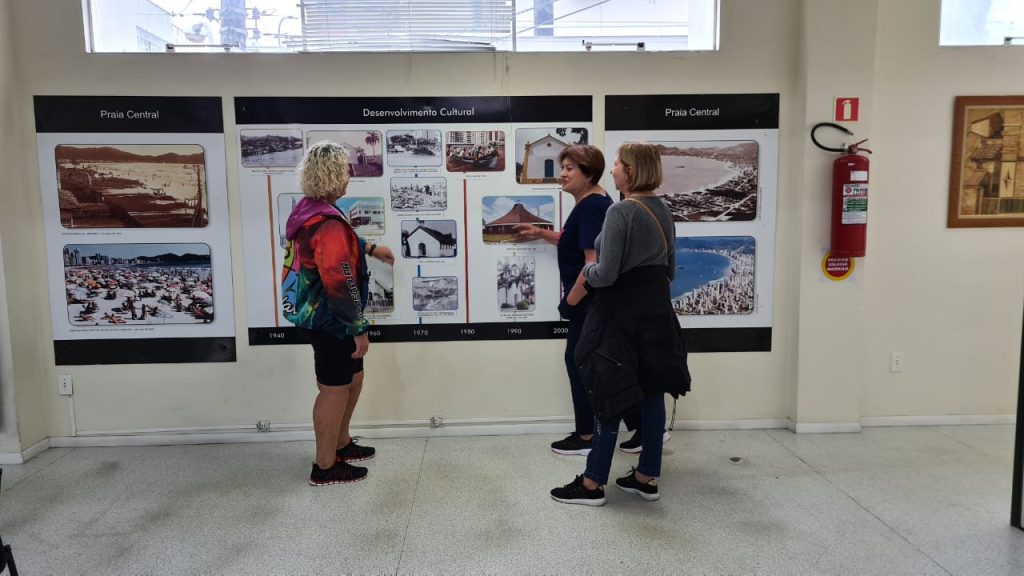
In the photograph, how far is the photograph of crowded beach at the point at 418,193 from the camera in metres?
3.54

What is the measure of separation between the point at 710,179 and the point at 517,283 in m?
1.37

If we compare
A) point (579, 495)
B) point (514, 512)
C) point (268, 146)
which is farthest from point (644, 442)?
point (268, 146)

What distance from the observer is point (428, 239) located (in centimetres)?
359

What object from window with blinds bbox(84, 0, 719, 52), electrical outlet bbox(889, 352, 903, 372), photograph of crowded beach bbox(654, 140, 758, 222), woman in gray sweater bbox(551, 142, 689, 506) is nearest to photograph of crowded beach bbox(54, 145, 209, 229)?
window with blinds bbox(84, 0, 719, 52)

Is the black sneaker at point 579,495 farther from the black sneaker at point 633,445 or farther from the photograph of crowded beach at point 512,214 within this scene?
the photograph of crowded beach at point 512,214

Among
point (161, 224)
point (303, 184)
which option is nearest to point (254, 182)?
point (161, 224)

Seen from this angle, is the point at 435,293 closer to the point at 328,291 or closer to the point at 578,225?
the point at 328,291

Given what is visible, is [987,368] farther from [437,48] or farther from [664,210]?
[437,48]

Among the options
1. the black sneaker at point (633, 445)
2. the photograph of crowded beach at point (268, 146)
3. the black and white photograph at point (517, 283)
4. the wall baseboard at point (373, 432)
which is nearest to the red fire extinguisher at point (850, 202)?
the wall baseboard at point (373, 432)

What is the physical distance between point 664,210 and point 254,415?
278 cm

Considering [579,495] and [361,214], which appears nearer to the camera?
[579,495]

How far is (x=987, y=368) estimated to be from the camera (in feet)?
12.4

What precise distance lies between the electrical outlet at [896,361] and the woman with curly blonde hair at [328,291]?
A: 334 cm

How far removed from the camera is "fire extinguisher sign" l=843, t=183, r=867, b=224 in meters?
3.42
